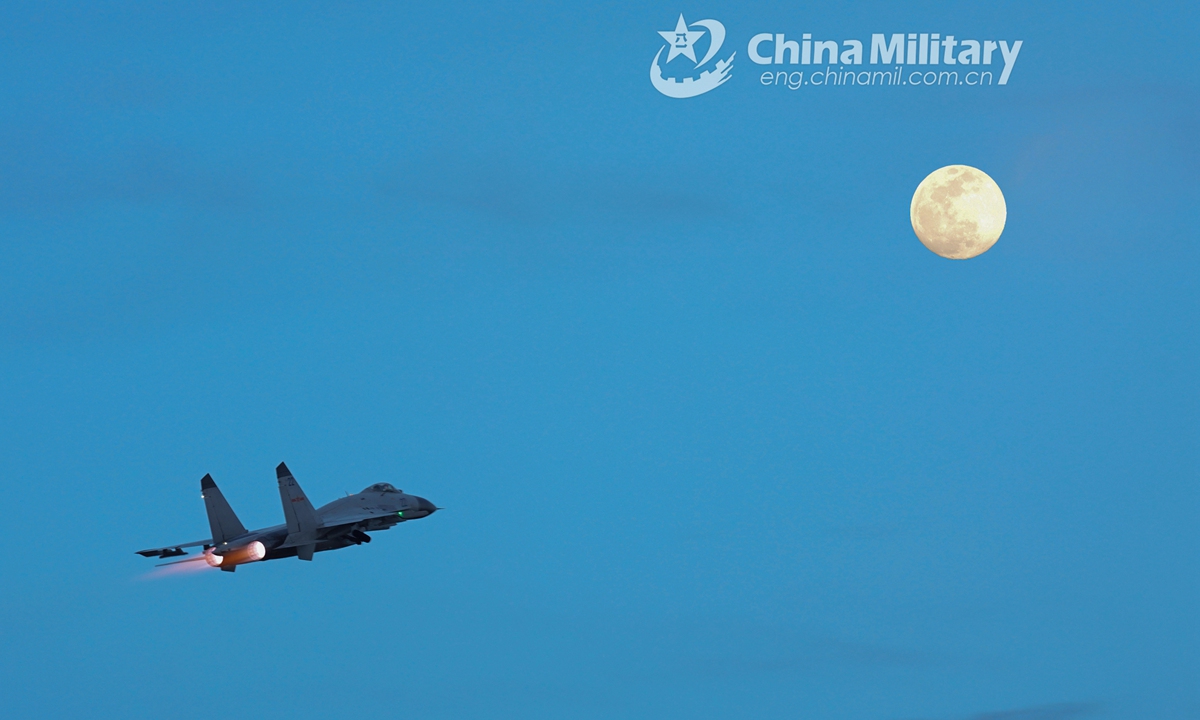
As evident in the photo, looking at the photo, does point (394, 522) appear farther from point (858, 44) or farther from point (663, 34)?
point (858, 44)

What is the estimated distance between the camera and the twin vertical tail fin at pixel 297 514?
103 meters

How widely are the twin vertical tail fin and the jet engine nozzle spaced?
3.05m

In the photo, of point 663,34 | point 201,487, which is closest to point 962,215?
point 663,34

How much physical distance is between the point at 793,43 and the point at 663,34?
10950mm

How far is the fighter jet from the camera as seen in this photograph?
101 meters

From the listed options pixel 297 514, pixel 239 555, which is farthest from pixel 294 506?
pixel 239 555

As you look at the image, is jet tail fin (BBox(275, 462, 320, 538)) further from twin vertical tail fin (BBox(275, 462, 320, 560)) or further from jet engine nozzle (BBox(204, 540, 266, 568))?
jet engine nozzle (BBox(204, 540, 266, 568))

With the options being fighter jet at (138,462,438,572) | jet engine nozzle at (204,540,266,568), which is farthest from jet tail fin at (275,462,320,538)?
jet engine nozzle at (204,540,266,568)

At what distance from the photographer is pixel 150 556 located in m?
107

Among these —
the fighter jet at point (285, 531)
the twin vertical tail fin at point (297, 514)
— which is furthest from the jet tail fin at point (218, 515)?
the twin vertical tail fin at point (297, 514)

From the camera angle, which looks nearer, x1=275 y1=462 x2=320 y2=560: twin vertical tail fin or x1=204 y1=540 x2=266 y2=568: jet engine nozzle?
x1=204 y1=540 x2=266 y2=568: jet engine nozzle

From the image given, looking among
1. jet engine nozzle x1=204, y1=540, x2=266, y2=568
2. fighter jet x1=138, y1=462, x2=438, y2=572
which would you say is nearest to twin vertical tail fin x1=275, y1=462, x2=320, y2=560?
fighter jet x1=138, y1=462, x2=438, y2=572

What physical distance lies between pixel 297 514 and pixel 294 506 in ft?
2.31

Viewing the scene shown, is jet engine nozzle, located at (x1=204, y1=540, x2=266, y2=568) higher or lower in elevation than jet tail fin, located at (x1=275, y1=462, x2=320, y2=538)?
lower
